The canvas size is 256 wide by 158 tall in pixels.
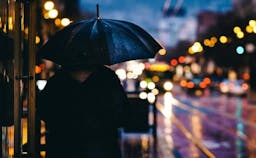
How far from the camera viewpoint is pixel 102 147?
17.9 ft

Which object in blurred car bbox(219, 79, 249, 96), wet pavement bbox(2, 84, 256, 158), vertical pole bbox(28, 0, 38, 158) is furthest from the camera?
blurred car bbox(219, 79, 249, 96)

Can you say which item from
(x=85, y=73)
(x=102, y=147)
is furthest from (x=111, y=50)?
(x=102, y=147)

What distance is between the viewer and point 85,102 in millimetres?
5441

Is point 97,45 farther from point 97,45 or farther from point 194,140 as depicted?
point 194,140

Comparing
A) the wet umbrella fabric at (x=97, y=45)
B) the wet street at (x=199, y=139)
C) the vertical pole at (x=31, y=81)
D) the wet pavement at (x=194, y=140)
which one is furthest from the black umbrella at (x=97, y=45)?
the wet street at (x=199, y=139)

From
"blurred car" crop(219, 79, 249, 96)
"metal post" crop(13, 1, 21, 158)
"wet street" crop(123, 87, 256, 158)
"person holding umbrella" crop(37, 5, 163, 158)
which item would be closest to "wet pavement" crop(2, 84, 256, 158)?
"wet street" crop(123, 87, 256, 158)

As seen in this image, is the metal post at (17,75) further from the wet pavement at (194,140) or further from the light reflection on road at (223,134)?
the light reflection on road at (223,134)

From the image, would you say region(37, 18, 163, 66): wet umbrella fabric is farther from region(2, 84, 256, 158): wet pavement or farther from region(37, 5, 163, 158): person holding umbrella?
region(2, 84, 256, 158): wet pavement

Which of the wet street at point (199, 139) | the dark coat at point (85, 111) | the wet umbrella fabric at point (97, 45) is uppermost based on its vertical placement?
the wet umbrella fabric at point (97, 45)

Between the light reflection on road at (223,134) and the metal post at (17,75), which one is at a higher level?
the metal post at (17,75)

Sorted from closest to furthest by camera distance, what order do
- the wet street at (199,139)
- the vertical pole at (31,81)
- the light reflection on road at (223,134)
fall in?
the vertical pole at (31,81)
the wet street at (199,139)
the light reflection on road at (223,134)

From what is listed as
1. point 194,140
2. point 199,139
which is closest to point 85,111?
point 194,140

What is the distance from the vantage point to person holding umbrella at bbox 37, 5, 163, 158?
5441 millimetres

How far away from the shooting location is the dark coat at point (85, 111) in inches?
214
